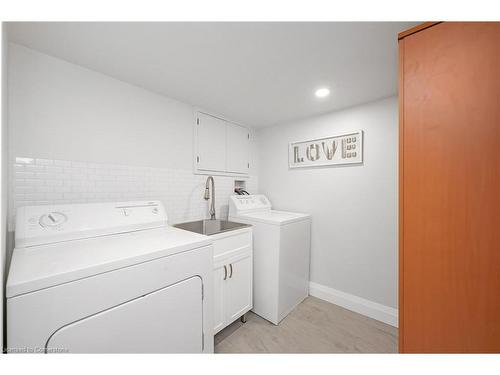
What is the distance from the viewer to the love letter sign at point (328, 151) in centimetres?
209

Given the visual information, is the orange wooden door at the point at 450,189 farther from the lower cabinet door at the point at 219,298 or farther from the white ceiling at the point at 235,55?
the lower cabinet door at the point at 219,298

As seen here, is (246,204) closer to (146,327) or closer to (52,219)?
(146,327)

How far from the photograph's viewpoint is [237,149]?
8.61 ft

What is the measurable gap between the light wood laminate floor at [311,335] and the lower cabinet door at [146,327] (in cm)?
57

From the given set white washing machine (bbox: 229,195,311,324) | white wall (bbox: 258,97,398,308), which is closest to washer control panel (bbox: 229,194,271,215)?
white washing machine (bbox: 229,195,311,324)

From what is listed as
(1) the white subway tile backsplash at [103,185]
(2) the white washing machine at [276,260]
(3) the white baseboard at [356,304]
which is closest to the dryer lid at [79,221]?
(1) the white subway tile backsplash at [103,185]

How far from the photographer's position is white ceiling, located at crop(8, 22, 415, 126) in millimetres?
1072

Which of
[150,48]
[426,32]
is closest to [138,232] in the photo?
[150,48]

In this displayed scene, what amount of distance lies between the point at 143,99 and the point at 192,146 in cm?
61

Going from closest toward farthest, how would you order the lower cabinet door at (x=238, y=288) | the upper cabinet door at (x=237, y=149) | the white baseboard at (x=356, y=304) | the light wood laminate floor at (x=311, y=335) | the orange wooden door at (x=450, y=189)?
the orange wooden door at (x=450, y=189) < the light wood laminate floor at (x=311, y=335) < the lower cabinet door at (x=238, y=288) < the white baseboard at (x=356, y=304) < the upper cabinet door at (x=237, y=149)

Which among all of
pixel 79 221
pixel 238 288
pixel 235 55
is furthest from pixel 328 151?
pixel 79 221

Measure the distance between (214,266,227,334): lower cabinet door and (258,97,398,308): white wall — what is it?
127 centimetres

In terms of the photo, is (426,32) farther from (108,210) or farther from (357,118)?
(108,210)
